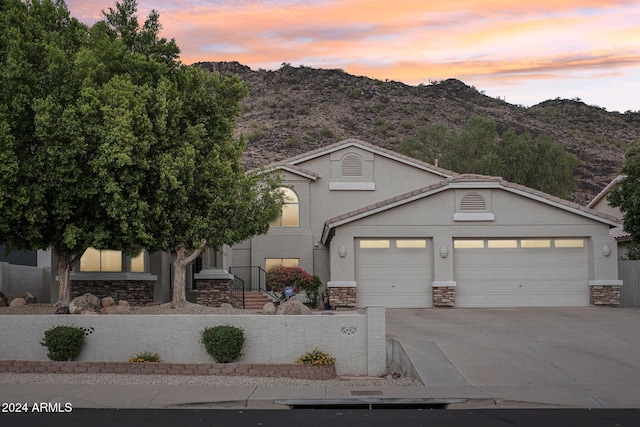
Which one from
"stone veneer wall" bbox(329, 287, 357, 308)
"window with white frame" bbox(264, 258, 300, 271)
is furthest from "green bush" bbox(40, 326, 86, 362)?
"window with white frame" bbox(264, 258, 300, 271)

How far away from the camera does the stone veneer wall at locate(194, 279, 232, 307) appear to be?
105ft

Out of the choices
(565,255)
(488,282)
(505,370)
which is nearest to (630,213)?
(565,255)

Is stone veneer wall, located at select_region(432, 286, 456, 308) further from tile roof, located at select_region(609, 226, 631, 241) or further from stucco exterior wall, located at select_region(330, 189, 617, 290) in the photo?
tile roof, located at select_region(609, 226, 631, 241)

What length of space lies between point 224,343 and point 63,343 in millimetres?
3912

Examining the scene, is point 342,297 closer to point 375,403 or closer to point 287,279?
point 287,279

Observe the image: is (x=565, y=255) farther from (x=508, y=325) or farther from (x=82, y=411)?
(x=82, y=411)

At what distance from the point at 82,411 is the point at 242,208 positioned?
1148cm

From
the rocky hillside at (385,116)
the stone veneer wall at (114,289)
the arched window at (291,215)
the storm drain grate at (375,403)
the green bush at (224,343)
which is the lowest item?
the storm drain grate at (375,403)

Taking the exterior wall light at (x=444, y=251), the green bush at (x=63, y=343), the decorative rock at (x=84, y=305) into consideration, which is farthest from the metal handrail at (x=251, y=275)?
the green bush at (x=63, y=343)

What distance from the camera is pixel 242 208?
86.4ft

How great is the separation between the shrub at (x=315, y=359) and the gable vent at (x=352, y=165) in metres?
18.2

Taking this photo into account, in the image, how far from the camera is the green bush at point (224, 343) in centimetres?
2122

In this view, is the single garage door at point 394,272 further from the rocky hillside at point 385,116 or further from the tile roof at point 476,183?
the rocky hillside at point 385,116

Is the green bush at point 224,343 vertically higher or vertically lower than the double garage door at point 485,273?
lower
